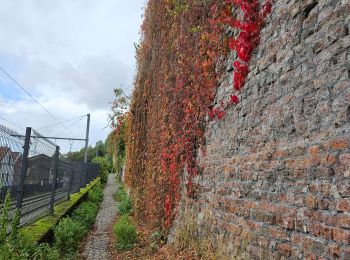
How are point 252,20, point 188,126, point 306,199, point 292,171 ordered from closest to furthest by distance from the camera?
point 306,199 → point 292,171 → point 252,20 → point 188,126

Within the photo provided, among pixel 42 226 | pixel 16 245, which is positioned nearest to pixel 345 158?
pixel 16 245

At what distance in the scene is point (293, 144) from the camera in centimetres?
327

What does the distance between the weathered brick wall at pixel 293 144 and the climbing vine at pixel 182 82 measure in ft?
1.68

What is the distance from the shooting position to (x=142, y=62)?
12.3 meters

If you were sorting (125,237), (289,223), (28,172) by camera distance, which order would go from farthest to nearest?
(125,237)
(28,172)
(289,223)

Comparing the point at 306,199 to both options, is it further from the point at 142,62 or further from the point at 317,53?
the point at 142,62

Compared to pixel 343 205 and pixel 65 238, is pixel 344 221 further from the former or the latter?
pixel 65 238

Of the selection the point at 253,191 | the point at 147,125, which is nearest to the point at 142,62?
the point at 147,125

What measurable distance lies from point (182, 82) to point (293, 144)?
3693mm

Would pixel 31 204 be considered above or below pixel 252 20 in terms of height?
below

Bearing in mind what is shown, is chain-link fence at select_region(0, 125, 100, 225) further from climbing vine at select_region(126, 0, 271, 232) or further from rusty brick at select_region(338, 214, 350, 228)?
rusty brick at select_region(338, 214, 350, 228)

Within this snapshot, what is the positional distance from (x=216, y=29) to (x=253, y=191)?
2.73 m

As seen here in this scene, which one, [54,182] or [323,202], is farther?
[54,182]

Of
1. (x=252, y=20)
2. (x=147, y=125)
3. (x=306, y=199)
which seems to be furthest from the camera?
(x=147, y=125)
